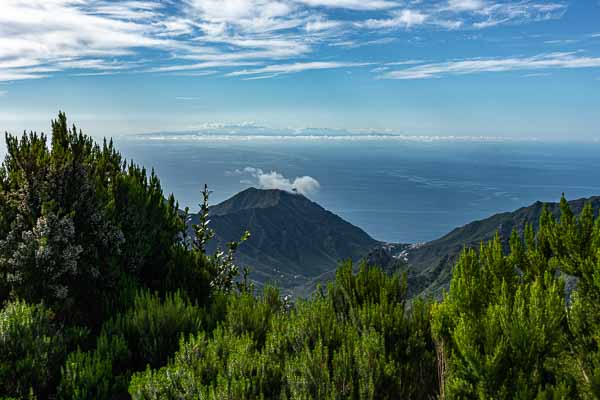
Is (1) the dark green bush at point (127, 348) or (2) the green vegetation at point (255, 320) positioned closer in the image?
(2) the green vegetation at point (255, 320)

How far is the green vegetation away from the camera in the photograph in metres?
4.91

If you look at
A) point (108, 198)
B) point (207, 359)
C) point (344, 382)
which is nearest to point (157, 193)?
point (108, 198)

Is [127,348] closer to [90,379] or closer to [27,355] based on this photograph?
[90,379]

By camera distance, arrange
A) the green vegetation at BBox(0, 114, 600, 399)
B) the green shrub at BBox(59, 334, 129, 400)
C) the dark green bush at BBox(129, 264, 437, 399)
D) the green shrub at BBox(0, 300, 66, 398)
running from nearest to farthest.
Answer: the green vegetation at BBox(0, 114, 600, 399), the dark green bush at BBox(129, 264, 437, 399), the green shrub at BBox(59, 334, 129, 400), the green shrub at BBox(0, 300, 66, 398)

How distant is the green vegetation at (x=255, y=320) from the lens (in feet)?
16.1

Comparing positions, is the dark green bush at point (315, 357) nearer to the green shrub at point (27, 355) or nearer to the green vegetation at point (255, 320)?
the green vegetation at point (255, 320)

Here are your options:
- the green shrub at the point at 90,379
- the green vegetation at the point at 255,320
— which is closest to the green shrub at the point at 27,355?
the green vegetation at the point at 255,320

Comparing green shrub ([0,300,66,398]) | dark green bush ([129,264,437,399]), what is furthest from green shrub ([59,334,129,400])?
dark green bush ([129,264,437,399])

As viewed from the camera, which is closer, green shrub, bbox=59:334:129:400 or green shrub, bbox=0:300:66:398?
green shrub, bbox=59:334:129:400

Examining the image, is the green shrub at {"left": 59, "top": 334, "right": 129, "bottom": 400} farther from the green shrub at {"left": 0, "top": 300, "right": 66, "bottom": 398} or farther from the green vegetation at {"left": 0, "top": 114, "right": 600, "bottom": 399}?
the green shrub at {"left": 0, "top": 300, "right": 66, "bottom": 398}

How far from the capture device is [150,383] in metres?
5.21

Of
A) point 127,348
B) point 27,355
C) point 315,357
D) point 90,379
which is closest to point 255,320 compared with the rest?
point 127,348

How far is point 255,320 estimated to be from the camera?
7.30 m

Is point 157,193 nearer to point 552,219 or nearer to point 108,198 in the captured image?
point 108,198
